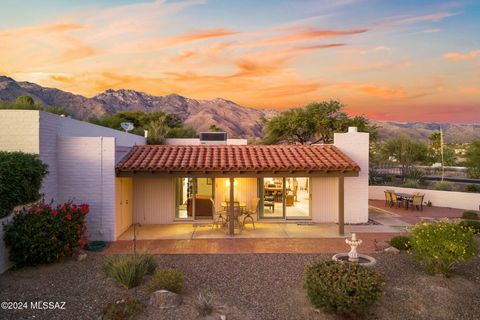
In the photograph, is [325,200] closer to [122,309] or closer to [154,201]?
[154,201]

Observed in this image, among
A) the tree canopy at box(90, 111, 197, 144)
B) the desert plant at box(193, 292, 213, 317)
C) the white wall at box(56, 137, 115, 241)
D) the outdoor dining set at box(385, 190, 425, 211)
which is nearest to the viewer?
the desert plant at box(193, 292, 213, 317)

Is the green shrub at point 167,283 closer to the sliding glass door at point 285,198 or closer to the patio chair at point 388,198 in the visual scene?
the sliding glass door at point 285,198

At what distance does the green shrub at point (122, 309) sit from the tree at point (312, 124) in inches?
1176

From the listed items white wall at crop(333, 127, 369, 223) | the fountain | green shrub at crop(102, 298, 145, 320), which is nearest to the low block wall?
white wall at crop(333, 127, 369, 223)

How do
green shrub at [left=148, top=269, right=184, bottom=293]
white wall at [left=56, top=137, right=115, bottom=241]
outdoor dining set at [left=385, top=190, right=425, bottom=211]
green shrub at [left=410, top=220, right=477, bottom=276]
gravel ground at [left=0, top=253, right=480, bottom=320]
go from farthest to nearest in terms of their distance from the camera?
outdoor dining set at [left=385, top=190, right=425, bottom=211] < white wall at [left=56, top=137, right=115, bottom=241] < green shrub at [left=410, top=220, right=477, bottom=276] < green shrub at [left=148, top=269, right=184, bottom=293] < gravel ground at [left=0, top=253, right=480, bottom=320]

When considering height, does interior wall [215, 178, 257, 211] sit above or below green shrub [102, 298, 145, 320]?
above

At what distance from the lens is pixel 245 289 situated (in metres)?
7.27

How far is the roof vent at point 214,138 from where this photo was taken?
19922mm

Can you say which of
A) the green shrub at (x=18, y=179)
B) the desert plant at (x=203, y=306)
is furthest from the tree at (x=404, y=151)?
the green shrub at (x=18, y=179)

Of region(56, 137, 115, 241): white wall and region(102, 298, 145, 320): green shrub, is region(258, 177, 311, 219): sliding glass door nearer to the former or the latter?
region(56, 137, 115, 241): white wall

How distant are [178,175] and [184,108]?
126 metres

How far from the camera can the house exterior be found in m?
10.9

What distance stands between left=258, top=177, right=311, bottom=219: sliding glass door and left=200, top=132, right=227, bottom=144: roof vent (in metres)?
5.82

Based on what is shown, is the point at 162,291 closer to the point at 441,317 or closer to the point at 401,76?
the point at 441,317
